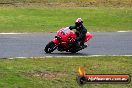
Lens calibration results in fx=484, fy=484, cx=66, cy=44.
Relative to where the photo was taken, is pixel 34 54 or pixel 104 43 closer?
pixel 34 54

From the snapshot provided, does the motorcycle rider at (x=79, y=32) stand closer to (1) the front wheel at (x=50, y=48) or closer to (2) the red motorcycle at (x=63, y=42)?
(2) the red motorcycle at (x=63, y=42)

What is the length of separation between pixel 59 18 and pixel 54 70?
18.8 m

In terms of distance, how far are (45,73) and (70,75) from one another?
847 mm

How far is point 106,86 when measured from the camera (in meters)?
13.7

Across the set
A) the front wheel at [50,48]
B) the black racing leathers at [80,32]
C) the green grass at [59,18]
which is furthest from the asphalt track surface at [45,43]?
the green grass at [59,18]

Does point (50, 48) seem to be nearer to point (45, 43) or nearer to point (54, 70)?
point (45, 43)

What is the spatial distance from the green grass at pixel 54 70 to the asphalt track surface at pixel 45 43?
179 centimetres

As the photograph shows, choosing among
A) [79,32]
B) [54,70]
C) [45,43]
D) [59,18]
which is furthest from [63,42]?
[59,18]

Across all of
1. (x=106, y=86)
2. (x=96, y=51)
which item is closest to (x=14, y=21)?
(x=96, y=51)

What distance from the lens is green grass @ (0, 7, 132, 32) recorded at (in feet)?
99.6

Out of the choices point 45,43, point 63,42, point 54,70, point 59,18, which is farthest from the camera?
point 59,18

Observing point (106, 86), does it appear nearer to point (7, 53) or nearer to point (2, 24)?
point (7, 53)

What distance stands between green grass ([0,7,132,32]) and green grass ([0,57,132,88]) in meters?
10.9

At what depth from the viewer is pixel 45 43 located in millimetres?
23406
